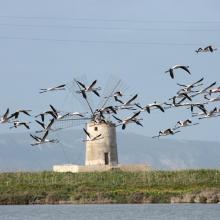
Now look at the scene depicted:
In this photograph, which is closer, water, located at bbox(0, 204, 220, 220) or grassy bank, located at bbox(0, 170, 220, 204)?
water, located at bbox(0, 204, 220, 220)

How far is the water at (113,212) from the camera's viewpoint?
5928cm

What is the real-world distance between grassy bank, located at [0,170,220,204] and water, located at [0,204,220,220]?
174 inches

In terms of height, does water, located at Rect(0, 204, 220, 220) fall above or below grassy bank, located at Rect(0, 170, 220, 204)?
below

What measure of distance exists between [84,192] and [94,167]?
20394 mm

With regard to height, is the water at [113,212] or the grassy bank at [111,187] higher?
the grassy bank at [111,187]

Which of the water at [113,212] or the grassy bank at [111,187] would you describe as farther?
the grassy bank at [111,187]

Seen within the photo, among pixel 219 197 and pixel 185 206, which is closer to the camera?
pixel 185 206

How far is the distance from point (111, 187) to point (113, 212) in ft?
63.5

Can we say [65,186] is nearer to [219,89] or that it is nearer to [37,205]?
[37,205]

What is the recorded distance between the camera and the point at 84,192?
79812 millimetres

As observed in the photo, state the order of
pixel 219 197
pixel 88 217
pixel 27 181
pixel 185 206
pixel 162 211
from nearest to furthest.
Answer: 1. pixel 88 217
2. pixel 162 211
3. pixel 185 206
4. pixel 219 197
5. pixel 27 181

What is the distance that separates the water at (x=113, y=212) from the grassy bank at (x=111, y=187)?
4.43 metres

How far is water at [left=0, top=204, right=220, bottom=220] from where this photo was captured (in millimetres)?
59281

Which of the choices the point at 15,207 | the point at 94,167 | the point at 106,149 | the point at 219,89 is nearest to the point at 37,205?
the point at 15,207
